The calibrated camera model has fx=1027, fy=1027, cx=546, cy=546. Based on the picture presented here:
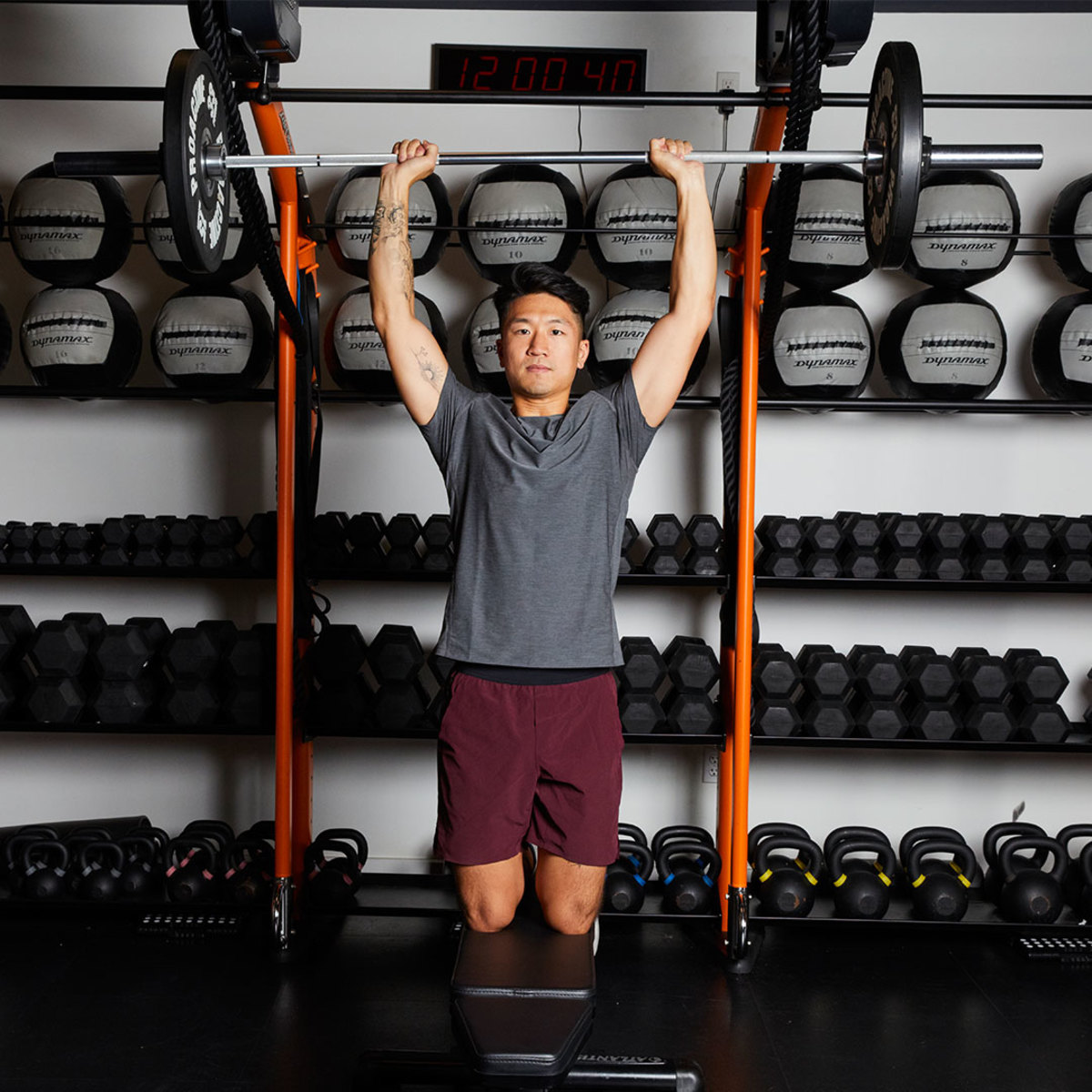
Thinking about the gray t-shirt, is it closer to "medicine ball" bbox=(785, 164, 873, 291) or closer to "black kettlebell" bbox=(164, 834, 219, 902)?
"medicine ball" bbox=(785, 164, 873, 291)

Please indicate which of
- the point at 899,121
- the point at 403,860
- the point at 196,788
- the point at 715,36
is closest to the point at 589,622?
the point at 899,121

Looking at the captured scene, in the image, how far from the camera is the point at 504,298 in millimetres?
2012

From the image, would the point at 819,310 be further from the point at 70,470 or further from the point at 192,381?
the point at 70,470

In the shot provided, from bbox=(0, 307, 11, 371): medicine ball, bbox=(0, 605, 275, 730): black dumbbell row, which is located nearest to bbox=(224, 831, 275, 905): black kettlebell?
bbox=(0, 605, 275, 730): black dumbbell row

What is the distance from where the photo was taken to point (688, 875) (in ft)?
8.77

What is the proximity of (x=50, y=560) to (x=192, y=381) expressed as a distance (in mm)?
638

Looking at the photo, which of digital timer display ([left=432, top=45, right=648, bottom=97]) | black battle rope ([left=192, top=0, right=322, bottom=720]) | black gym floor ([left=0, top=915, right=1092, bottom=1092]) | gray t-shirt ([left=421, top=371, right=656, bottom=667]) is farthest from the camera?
digital timer display ([left=432, top=45, right=648, bottom=97])

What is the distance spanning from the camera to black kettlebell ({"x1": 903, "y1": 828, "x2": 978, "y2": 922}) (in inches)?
103

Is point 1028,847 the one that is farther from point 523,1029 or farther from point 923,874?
point 523,1029

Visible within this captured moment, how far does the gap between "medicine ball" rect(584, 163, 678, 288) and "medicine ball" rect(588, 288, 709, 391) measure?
2.4 inches

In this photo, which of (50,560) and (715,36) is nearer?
(50,560)

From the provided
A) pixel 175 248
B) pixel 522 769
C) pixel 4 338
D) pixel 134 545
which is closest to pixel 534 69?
pixel 175 248

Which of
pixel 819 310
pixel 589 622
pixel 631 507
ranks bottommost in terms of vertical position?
pixel 589 622

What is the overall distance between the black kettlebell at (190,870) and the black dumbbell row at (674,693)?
1.16 m
